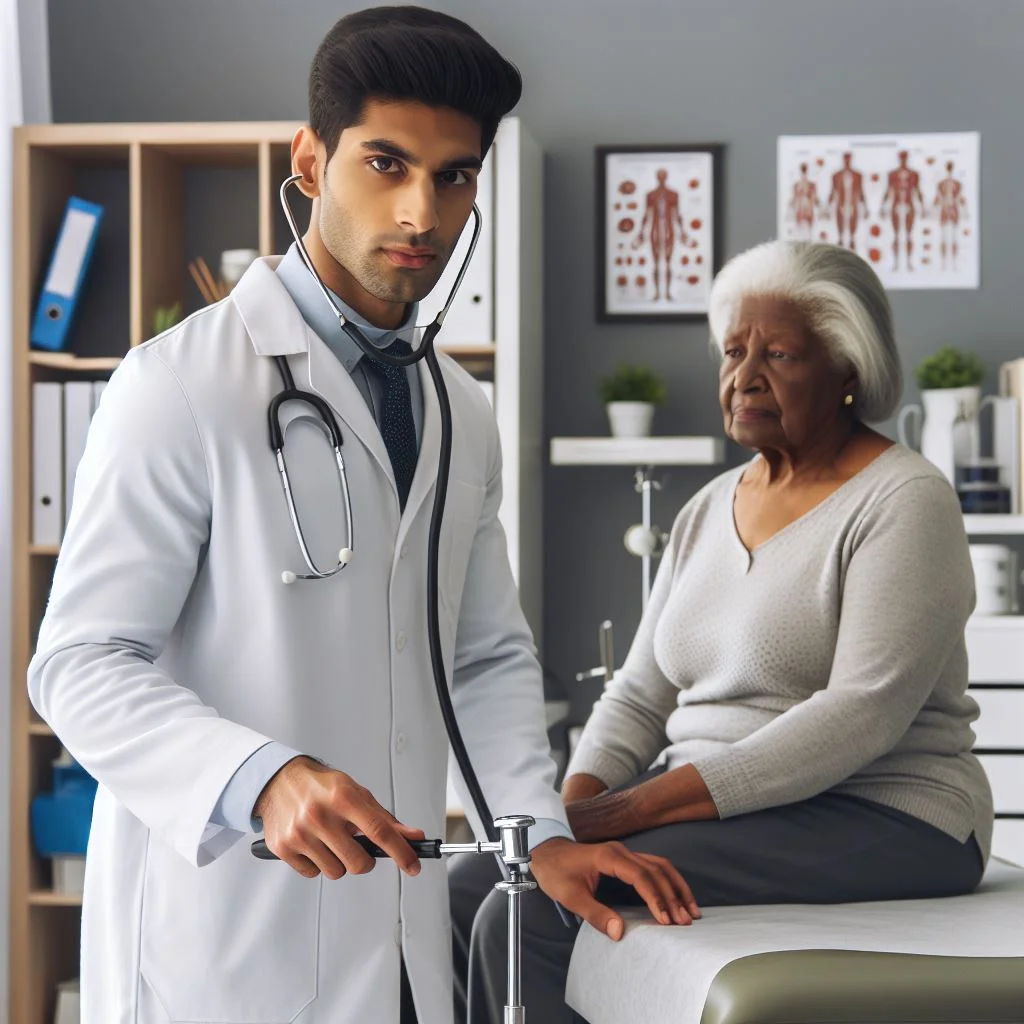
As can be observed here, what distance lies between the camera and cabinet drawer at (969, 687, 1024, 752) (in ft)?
8.98

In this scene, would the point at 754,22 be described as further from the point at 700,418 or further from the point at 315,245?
the point at 315,245

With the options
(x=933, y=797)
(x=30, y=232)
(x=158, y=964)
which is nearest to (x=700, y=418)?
(x=30, y=232)

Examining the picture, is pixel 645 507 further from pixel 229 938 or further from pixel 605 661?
pixel 229 938

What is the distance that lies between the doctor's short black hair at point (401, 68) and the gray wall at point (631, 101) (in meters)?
2.15

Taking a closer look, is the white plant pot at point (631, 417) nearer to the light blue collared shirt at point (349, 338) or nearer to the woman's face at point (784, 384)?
the woman's face at point (784, 384)

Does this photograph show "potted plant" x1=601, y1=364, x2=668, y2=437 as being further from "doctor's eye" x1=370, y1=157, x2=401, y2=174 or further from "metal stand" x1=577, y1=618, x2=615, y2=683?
"doctor's eye" x1=370, y1=157, x2=401, y2=174

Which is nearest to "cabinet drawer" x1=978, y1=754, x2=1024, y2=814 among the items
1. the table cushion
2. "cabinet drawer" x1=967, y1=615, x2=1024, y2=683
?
"cabinet drawer" x1=967, y1=615, x2=1024, y2=683

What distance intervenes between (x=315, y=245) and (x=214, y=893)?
56 centimetres

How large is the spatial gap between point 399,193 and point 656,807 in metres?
0.78

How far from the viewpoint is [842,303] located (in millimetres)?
1855

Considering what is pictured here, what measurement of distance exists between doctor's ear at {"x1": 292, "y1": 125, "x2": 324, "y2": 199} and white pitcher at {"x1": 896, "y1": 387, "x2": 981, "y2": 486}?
6.79 feet

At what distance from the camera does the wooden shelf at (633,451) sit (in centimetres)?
311

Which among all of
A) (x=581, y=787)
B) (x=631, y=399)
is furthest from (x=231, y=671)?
(x=631, y=399)

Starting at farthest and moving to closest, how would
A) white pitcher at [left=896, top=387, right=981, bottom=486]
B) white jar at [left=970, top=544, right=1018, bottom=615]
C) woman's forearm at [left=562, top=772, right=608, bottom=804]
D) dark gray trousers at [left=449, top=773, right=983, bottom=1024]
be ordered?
white pitcher at [left=896, top=387, right=981, bottom=486], white jar at [left=970, top=544, right=1018, bottom=615], woman's forearm at [left=562, top=772, right=608, bottom=804], dark gray trousers at [left=449, top=773, right=983, bottom=1024]
